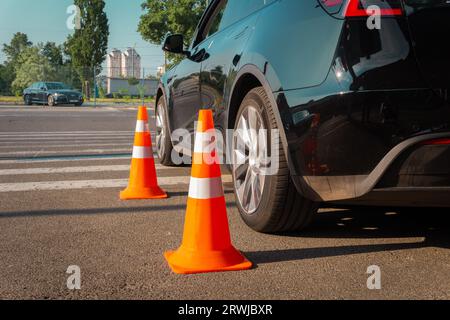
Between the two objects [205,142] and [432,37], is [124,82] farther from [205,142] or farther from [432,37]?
[432,37]

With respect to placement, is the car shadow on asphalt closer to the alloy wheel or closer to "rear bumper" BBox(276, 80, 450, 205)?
"rear bumper" BBox(276, 80, 450, 205)

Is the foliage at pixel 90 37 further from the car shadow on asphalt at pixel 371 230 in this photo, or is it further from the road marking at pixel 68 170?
the car shadow on asphalt at pixel 371 230

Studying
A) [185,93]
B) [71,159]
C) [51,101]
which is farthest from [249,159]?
[51,101]

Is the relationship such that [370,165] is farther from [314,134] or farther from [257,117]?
[257,117]

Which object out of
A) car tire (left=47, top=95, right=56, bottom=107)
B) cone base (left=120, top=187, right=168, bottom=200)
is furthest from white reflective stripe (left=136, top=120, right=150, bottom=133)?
car tire (left=47, top=95, right=56, bottom=107)

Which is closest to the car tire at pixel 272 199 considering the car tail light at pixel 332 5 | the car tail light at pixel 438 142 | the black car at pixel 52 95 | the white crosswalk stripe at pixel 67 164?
the car tail light at pixel 332 5

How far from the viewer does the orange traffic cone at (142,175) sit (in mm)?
4332

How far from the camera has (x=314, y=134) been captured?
2.51m

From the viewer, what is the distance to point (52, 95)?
29.2 metres

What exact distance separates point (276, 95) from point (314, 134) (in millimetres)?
374

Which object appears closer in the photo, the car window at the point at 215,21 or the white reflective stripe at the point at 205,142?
the white reflective stripe at the point at 205,142

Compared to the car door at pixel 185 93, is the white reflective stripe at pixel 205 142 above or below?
below

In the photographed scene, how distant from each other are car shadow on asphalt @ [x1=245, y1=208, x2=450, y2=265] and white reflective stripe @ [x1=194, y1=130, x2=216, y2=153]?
1.96 ft
